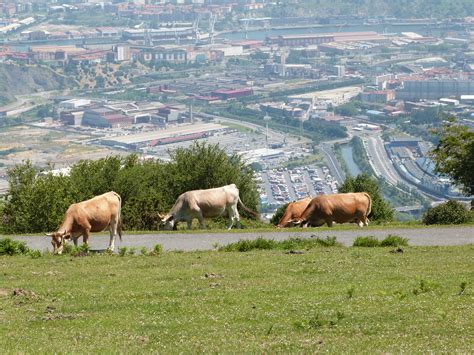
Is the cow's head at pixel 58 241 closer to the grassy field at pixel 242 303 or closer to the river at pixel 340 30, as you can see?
the grassy field at pixel 242 303

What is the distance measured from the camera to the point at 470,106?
90.9m

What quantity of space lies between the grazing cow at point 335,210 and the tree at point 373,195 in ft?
10.7

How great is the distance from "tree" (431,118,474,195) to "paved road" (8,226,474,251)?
588 cm

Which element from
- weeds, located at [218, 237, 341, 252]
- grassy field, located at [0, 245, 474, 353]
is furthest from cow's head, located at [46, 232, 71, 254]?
weeds, located at [218, 237, 341, 252]

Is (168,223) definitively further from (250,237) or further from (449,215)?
(449,215)

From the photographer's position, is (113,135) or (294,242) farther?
(113,135)

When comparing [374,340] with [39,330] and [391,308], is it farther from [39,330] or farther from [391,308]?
[39,330]

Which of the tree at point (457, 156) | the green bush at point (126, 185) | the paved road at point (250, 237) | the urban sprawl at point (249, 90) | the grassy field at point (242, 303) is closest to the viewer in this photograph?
the grassy field at point (242, 303)

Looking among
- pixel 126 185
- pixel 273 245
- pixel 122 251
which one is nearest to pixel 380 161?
pixel 126 185

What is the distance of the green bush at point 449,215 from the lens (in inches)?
677

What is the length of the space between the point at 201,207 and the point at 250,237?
266 cm

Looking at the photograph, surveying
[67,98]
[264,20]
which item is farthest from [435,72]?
[264,20]

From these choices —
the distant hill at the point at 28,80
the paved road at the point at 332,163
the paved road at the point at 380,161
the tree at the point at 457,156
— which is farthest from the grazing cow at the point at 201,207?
the distant hill at the point at 28,80

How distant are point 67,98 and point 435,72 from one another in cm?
3587
